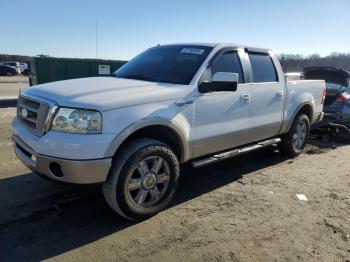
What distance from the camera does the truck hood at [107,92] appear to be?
3.61 meters

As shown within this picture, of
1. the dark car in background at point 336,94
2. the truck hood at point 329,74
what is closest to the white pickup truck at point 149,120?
the dark car in background at point 336,94

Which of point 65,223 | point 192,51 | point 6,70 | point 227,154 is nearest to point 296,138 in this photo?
point 227,154

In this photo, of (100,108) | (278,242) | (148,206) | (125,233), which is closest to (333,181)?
(278,242)

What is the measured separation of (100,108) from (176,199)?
5.76 ft

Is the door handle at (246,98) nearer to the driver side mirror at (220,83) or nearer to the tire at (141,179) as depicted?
the driver side mirror at (220,83)

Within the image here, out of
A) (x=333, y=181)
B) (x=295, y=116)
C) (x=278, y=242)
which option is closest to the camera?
(x=278, y=242)

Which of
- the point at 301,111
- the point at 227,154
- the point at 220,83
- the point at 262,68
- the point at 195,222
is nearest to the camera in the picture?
the point at 195,222

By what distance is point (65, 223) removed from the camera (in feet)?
12.9

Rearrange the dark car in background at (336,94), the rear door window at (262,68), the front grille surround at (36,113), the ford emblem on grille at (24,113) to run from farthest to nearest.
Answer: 1. the dark car in background at (336,94)
2. the rear door window at (262,68)
3. the ford emblem on grille at (24,113)
4. the front grille surround at (36,113)

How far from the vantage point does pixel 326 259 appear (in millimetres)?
3463

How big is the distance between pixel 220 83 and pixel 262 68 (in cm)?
167

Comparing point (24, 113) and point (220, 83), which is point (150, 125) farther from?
point (24, 113)

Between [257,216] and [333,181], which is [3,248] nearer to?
[257,216]

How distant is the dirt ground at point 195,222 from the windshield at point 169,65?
153 centimetres
